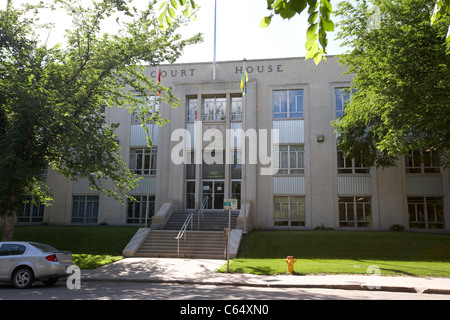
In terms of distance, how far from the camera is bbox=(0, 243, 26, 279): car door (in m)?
11.2

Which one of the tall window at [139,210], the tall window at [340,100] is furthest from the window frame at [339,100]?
the tall window at [139,210]

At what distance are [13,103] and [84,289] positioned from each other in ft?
29.7

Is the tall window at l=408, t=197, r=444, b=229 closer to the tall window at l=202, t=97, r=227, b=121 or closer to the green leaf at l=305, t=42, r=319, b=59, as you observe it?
the tall window at l=202, t=97, r=227, b=121

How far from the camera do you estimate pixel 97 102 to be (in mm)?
18844

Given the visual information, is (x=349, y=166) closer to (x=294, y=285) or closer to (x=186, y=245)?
(x=186, y=245)

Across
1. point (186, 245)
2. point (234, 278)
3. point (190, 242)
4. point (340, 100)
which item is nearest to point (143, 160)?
point (190, 242)

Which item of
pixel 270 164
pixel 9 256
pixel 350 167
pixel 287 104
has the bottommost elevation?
pixel 9 256

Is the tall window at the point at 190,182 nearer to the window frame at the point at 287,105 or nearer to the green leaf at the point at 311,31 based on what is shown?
the window frame at the point at 287,105

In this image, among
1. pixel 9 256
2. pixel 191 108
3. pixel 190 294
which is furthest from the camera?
pixel 191 108

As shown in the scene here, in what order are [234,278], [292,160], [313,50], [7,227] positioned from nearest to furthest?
1. [313,50]
2. [234,278]
3. [7,227]
4. [292,160]

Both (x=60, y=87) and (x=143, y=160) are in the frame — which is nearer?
(x=60, y=87)

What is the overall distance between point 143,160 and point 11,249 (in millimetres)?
17647

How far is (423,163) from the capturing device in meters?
25.7
